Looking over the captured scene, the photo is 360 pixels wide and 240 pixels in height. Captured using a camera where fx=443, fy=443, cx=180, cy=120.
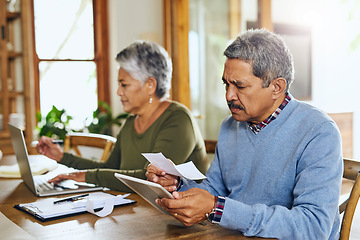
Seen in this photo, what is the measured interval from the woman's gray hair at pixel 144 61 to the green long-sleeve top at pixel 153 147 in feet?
0.61

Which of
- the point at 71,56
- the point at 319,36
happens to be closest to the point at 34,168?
the point at 71,56

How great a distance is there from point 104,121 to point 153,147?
236cm

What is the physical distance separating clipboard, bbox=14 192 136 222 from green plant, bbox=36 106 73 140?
2695 millimetres

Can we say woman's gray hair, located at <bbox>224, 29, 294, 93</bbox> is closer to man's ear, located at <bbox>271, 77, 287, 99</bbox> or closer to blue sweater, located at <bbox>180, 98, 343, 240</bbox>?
man's ear, located at <bbox>271, 77, 287, 99</bbox>

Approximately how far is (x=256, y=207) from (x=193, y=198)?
0.18 metres

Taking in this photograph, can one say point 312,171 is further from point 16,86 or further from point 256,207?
point 16,86

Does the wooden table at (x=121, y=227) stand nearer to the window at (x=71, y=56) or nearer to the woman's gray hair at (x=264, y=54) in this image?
the woman's gray hair at (x=264, y=54)

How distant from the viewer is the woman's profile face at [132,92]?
2207mm

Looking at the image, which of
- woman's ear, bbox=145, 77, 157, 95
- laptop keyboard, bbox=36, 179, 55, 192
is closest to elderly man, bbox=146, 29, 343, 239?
laptop keyboard, bbox=36, 179, 55, 192

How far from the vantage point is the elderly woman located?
205 centimetres

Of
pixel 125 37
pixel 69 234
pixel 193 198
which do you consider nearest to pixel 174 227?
pixel 193 198

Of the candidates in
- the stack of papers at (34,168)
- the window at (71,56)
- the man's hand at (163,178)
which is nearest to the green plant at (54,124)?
the window at (71,56)

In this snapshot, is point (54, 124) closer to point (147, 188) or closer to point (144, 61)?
point (144, 61)

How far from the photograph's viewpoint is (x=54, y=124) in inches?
168
